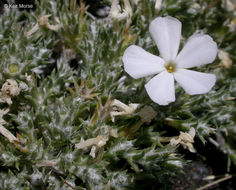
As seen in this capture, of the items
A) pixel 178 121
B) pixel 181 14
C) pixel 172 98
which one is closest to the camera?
pixel 172 98

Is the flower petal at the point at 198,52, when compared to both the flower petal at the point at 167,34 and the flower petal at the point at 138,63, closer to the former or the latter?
the flower petal at the point at 167,34

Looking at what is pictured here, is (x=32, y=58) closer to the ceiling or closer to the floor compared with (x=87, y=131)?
closer to the ceiling

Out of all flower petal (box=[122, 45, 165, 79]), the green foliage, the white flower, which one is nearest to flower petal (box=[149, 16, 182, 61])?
the white flower

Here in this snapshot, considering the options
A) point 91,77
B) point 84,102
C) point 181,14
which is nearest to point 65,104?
point 84,102

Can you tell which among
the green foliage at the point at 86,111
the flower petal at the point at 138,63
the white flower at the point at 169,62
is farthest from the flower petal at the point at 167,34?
the green foliage at the point at 86,111

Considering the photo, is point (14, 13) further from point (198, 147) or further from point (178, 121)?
point (198, 147)

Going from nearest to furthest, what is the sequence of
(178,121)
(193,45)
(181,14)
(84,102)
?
(193,45) → (84,102) → (178,121) → (181,14)

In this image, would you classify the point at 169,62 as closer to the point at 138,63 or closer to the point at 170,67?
the point at 170,67

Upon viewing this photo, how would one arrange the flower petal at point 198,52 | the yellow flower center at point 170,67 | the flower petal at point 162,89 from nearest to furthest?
1. the flower petal at point 162,89
2. the flower petal at point 198,52
3. the yellow flower center at point 170,67
